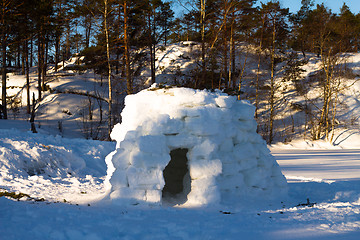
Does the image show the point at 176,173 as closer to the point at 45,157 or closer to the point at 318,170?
the point at 45,157

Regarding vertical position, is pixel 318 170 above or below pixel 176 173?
below

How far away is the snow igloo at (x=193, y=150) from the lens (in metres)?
4.48

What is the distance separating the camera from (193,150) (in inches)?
184

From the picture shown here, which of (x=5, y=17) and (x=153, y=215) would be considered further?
(x=5, y=17)

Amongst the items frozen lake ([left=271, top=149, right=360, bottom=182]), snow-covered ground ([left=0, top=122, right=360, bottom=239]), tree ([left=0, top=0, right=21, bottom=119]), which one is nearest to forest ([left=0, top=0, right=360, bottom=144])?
tree ([left=0, top=0, right=21, bottom=119])

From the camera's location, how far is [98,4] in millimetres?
12977

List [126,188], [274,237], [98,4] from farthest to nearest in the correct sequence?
1. [98,4]
2. [126,188]
3. [274,237]

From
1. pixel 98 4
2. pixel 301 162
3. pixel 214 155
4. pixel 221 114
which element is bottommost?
pixel 301 162

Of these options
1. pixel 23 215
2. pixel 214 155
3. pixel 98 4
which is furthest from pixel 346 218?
pixel 98 4

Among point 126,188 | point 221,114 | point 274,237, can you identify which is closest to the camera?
point 274,237

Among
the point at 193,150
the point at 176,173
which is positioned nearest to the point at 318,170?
the point at 176,173

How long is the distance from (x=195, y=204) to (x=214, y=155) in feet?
2.86

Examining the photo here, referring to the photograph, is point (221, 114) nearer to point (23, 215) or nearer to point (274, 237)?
point (274, 237)

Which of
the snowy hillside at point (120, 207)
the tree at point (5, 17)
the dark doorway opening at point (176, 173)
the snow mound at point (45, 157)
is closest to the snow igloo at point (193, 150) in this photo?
the snowy hillside at point (120, 207)
